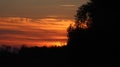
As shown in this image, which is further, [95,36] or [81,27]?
[81,27]

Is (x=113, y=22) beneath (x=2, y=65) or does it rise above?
above

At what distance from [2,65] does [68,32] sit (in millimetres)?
17099

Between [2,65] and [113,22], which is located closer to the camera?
[113,22]

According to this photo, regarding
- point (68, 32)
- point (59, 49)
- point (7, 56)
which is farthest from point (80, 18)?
point (7, 56)

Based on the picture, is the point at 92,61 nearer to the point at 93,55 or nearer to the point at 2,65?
the point at 93,55

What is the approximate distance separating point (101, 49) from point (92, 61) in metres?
1.86

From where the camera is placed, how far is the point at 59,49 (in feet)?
268

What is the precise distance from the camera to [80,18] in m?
65.8

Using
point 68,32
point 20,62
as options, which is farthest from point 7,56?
point 68,32

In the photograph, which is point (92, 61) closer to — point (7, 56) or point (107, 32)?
point (107, 32)

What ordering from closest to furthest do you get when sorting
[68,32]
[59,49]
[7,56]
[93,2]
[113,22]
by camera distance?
[113,22] < [93,2] < [68,32] < [59,49] < [7,56]

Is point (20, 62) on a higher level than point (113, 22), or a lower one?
lower

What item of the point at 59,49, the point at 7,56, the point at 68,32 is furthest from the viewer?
the point at 7,56

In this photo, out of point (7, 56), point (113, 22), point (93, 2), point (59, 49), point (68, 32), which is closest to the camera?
point (113, 22)
